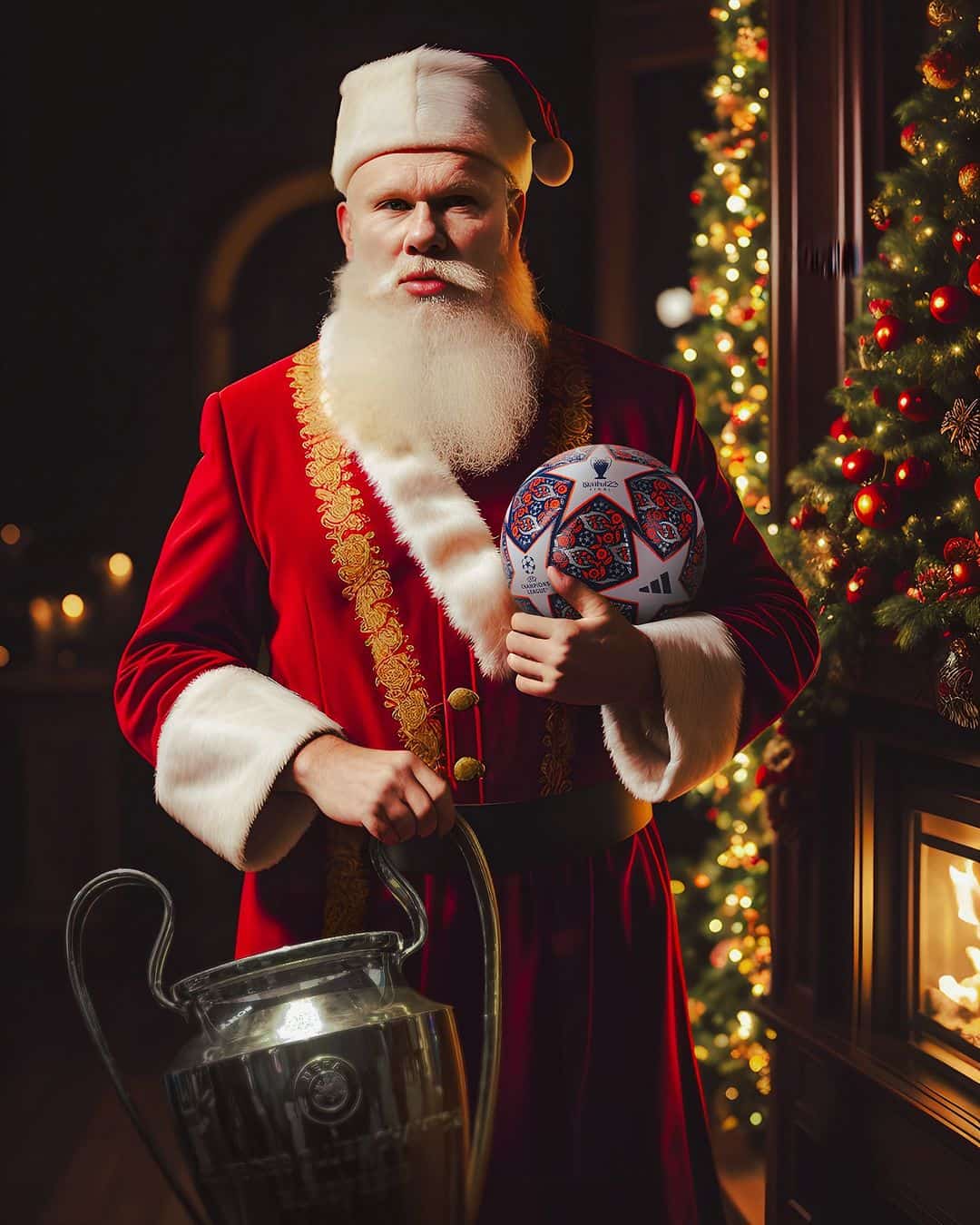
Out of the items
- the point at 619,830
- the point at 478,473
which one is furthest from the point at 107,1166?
the point at 478,473

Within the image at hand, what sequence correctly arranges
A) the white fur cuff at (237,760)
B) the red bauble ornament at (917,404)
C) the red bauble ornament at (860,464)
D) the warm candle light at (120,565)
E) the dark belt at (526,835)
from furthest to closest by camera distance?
the warm candle light at (120,565)
the red bauble ornament at (860,464)
the red bauble ornament at (917,404)
the dark belt at (526,835)
the white fur cuff at (237,760)

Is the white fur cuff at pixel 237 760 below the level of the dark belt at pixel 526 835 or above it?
above

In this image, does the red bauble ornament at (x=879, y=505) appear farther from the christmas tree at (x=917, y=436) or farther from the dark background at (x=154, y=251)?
the dark background at (x=154, y=251)

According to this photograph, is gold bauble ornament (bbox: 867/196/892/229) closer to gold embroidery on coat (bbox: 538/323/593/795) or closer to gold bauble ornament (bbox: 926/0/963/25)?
gold bauble ornament (bbox: 926/0/963/25)

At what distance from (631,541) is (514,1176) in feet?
2.50

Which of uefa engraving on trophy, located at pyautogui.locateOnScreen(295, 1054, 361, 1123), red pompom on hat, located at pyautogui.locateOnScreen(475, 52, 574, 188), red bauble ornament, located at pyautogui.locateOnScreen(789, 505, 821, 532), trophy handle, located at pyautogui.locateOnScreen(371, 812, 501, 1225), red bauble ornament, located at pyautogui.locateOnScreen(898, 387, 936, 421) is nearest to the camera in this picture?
uefa engraving on trophy, located at pyautogui.locateOnScreen(295, 1054, 361, 1123)

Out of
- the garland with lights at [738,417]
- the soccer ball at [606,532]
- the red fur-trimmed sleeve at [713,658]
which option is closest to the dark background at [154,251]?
the garland with lights at [738,417]

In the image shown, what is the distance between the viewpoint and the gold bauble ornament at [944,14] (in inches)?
68.0

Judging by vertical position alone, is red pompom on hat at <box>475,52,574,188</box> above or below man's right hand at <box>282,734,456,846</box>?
above

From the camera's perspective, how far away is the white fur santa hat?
1424 millimetres

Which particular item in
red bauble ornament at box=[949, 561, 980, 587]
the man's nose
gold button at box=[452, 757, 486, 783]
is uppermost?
the man's nose

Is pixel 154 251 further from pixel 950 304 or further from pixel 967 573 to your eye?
pixel 967 573

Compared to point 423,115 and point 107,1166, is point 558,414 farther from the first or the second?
point 107,1166

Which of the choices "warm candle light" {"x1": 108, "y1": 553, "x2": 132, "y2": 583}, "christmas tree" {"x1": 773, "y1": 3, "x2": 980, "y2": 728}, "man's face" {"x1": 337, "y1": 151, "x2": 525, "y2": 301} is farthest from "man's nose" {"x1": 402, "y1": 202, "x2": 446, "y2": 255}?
"warm candle light" {"x1": 108, "y1": 553, "x2": 132, "y2": 583}
